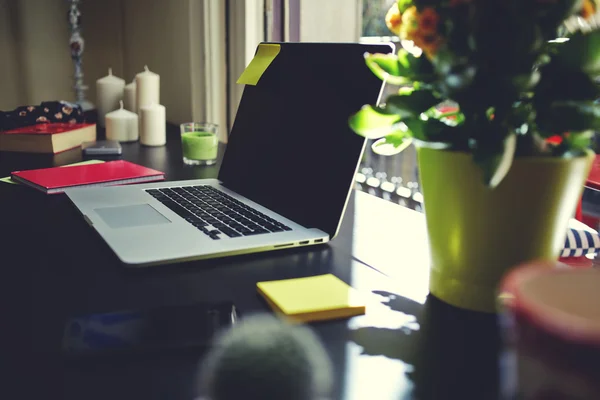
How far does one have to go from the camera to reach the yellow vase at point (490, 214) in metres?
0.53

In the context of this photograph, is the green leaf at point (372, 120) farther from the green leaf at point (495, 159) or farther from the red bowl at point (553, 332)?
the red bowl at point (553, 332)

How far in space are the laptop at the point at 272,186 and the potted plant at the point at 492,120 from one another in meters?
0.20

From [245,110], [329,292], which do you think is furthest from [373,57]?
[245,110]

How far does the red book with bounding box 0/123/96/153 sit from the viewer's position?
1470 mm

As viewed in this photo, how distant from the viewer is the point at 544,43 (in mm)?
505

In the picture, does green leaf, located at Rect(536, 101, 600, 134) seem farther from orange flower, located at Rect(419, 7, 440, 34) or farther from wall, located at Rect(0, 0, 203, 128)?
wall, located at Rect(0, 0, 203, 128)

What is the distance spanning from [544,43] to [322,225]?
0.38 metres

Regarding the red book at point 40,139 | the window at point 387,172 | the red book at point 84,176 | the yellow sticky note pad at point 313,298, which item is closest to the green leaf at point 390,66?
the yellow sticky note pad at point 313,298

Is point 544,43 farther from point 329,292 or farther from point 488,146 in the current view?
point 329,292

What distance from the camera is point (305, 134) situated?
0.89 meters

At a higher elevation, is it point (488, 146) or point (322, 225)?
point (488, 146)

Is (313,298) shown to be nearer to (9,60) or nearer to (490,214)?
(490,214)

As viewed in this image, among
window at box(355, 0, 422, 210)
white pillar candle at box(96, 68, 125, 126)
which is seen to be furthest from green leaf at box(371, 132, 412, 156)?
window at box(355, 0, 422, 210)

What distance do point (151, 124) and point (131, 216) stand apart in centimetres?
80
